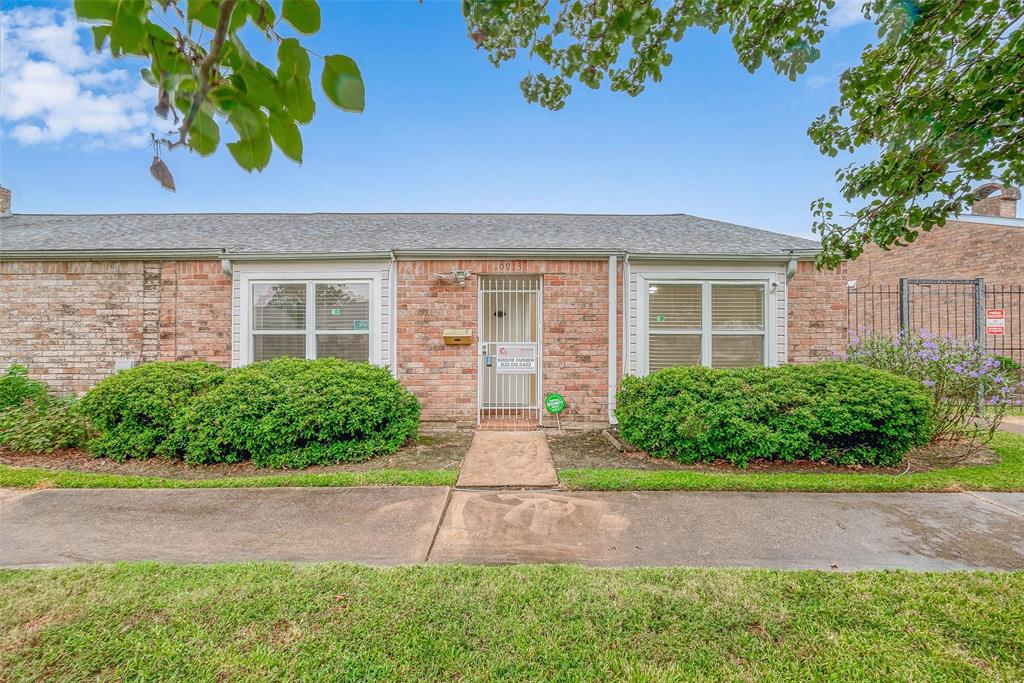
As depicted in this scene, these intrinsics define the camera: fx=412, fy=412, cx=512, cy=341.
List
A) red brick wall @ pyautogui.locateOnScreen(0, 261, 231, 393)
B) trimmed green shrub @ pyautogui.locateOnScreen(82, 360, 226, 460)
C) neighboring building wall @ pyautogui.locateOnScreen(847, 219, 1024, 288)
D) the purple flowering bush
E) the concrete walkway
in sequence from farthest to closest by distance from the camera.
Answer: neighboring building wall @ pyautogui.locateOnScreen(847, 219, 1024, 288), red brick wall @ pyautogui.locateOnScreen(0, 261, 231, 393), the purple flowering bush, trimmed green shrub @ pyautogui.locateOnScreen(82, 360, 226, 460), the concrete walkway

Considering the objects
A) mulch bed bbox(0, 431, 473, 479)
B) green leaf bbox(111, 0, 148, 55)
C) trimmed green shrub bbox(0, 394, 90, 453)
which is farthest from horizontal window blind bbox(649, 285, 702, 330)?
trimmed green shrub bbox(0, 394, 90, 453)

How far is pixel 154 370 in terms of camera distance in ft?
17.7

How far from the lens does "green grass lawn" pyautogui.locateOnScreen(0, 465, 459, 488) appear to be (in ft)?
13.6

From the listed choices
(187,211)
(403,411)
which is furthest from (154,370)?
(187,211)

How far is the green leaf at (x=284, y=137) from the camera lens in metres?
1.05

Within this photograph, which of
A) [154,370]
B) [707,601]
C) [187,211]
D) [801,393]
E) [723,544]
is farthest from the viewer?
[187,211]

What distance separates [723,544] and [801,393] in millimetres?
2830

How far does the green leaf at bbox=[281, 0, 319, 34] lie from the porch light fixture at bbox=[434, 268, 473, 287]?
5.77 metres

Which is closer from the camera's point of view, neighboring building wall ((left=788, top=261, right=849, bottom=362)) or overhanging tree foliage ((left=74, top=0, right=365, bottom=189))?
overhanging tree foliage ((left=74, top=0, right=365, bottom=189))

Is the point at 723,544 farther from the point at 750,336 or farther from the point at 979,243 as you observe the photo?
the point at 979,243

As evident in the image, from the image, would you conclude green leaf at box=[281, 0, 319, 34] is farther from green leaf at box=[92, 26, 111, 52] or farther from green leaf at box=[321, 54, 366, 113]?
green leaf at box=[92, 26, 111, 52]

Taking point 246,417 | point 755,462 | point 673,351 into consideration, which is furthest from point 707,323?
point 246,417

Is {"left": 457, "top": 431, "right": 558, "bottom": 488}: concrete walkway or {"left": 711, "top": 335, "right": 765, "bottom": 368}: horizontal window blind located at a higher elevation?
{"left": 711, "top": 335, "right": 765, "bottom": 368}: horizontal window blind

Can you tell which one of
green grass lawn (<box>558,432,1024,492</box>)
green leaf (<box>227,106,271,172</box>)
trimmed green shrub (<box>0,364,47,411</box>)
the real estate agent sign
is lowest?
green grass lawn (<box>558,432,1024,492</box>)
